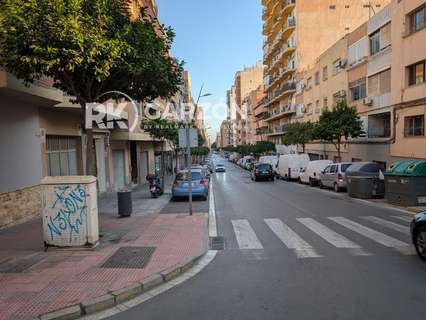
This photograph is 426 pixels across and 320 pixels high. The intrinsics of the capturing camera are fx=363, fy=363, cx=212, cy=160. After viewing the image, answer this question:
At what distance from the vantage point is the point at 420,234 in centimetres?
684

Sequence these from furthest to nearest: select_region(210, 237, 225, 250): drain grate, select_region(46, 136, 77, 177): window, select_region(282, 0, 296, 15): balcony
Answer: select_region(282, 0, 296, 15): balcony < select_region(46, 136, 77, 177): window < select_region(210, 237, 225, 250): drain grate

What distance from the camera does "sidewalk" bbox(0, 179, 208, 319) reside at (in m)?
5.13

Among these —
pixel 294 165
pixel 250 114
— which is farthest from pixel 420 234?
pixel 250 114

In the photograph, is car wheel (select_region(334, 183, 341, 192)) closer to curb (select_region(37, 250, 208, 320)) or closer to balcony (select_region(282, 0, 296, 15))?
curb (select_region(37, 250, 208, 320))

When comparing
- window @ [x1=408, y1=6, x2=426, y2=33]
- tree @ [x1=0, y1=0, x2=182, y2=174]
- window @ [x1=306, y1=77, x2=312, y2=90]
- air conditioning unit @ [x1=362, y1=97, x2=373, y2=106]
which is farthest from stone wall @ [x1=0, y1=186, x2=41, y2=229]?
window @ [x1=306, y1=77, x2=312, y2=90]

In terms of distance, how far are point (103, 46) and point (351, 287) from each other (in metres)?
6.33

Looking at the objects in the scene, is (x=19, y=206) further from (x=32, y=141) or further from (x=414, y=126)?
(x=414, y=126)

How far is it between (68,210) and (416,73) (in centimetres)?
1884

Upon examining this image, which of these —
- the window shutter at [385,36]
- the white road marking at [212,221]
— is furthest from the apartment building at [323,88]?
the white road marking at [212,221]

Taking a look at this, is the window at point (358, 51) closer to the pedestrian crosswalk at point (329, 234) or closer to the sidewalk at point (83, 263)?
the pedestrian crosswalk at point (329, 234)

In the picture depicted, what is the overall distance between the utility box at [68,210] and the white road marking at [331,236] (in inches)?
213

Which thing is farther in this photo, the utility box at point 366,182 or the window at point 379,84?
the window at point 379,84

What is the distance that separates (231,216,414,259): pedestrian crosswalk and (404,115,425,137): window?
29.0 ft

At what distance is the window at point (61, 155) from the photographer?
13978mm
